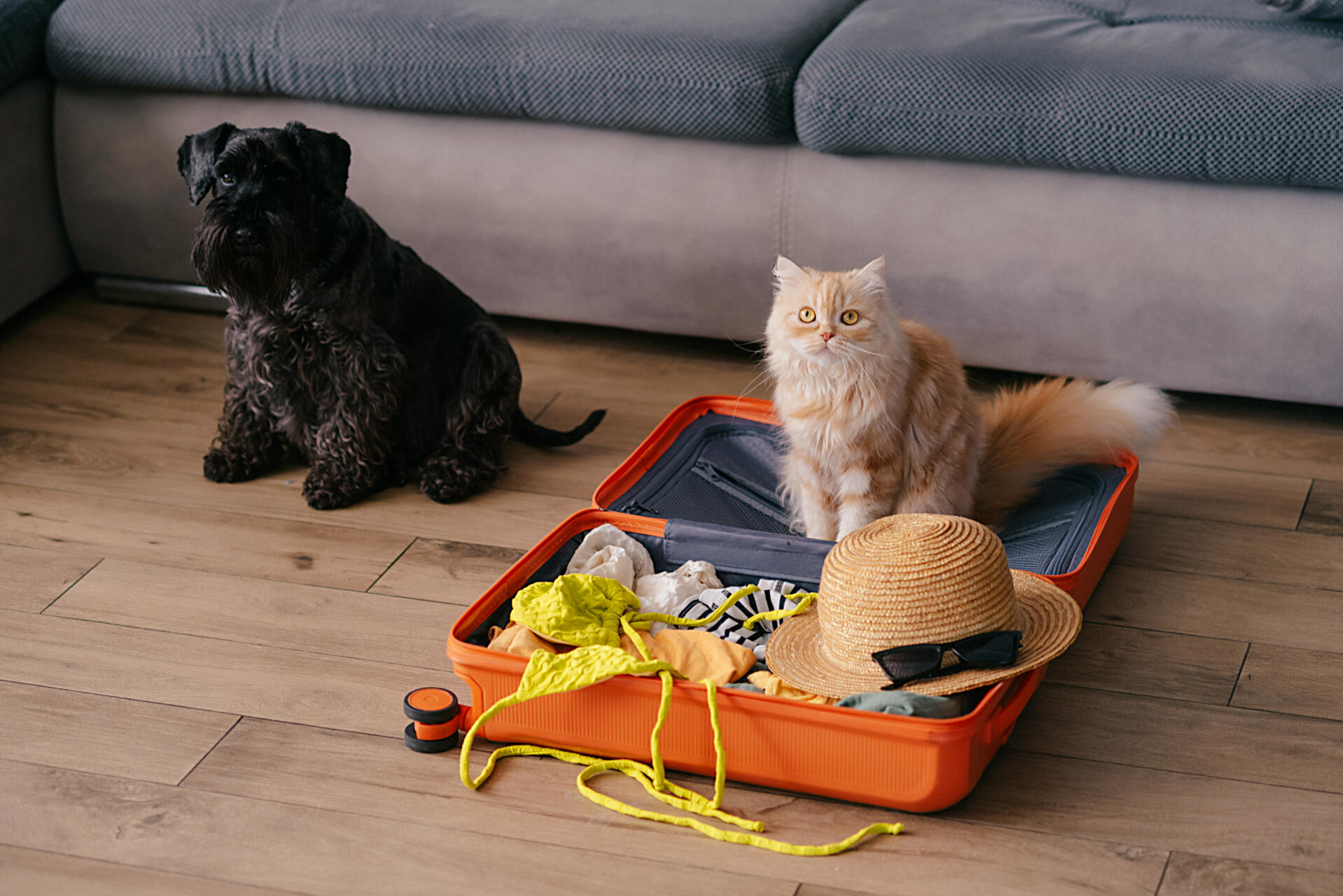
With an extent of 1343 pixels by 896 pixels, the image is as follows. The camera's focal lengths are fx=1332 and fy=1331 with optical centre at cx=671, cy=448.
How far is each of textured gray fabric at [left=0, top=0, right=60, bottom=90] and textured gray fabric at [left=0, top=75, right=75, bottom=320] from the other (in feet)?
0.17

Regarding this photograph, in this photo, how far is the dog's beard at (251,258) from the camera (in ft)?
6.64

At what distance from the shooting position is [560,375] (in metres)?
2.78

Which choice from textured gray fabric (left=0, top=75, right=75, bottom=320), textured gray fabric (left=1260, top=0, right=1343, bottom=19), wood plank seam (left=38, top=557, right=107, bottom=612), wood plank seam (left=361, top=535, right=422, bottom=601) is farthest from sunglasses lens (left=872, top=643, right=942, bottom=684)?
textured gray fabric (left=0, top=75, right=75, bottom=320)

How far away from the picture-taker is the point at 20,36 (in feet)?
9.05

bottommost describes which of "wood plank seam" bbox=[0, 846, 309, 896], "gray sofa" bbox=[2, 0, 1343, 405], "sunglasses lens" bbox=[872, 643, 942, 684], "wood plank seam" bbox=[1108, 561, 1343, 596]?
"wood plank seam" bbox=[1108, 561, 1343, 596]

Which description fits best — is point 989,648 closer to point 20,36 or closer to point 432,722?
point 432,722

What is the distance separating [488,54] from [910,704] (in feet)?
5.40

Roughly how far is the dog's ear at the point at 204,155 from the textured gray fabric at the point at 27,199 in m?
0.97

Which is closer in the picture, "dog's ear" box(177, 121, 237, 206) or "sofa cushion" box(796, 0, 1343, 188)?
"dog's ear" box(177, 121, 237, 206)

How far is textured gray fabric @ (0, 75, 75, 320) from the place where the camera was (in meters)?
2.82

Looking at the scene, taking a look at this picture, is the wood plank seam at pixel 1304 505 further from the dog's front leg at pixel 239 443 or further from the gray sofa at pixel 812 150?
the dog's front leg at pixel 239 443

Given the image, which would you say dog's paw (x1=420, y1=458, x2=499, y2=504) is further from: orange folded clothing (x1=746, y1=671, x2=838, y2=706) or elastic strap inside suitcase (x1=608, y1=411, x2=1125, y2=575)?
orange folded clothing (x1=746, y1=671, x2=838, y2=706)

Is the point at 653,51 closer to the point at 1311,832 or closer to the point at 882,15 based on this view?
the point at 882,15

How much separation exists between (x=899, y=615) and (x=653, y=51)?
1408mm
